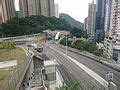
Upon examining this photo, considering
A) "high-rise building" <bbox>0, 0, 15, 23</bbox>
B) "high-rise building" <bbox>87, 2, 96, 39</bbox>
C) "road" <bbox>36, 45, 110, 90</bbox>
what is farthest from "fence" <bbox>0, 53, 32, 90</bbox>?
"high-rise building" <bbox>87, 2, 96, 39</bbox>

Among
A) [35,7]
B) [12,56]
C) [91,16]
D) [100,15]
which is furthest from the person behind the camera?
[91,16]

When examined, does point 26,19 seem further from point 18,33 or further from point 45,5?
point 45,5

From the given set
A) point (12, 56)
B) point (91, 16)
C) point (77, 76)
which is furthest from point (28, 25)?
point (77, 76)

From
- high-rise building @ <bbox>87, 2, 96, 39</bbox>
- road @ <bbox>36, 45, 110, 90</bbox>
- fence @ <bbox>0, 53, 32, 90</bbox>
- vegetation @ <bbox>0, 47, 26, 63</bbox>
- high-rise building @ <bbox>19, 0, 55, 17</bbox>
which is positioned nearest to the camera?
fence @ <bbox>0, 53, 32, 90</bbox>

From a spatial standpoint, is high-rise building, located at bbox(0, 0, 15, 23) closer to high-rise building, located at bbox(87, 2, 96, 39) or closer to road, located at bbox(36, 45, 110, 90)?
road, located at bbox(36, 45, 110, 90)

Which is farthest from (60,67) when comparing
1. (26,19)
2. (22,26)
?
(26,19)

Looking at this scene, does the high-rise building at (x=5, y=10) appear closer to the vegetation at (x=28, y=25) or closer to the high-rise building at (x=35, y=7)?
the vegetation at (x=28, y=25)

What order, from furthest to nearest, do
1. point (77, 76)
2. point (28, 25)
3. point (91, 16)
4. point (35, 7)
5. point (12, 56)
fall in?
1. point (91, 16)
2. point (35, 7)
3. point (28, 25)
4. point (12, 56)
5. point (77, 76)

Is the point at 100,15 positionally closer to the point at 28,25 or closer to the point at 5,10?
the point at 28,25
